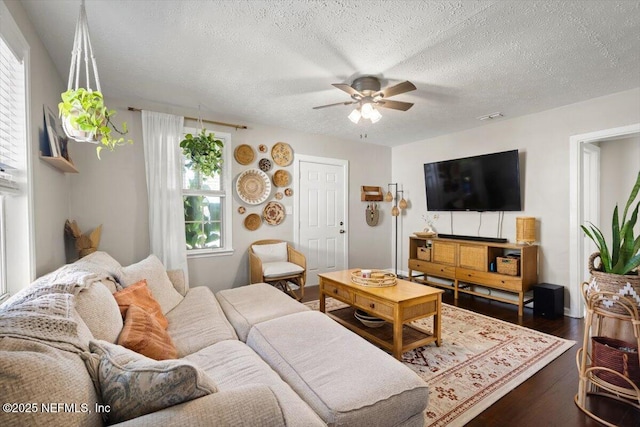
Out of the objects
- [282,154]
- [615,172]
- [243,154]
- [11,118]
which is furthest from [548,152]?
[11,118]

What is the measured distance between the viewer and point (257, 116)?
3.76 metres

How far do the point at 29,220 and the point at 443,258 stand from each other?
4.43 m

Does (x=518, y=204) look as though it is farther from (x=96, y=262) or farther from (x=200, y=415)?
(x=96, y=262)

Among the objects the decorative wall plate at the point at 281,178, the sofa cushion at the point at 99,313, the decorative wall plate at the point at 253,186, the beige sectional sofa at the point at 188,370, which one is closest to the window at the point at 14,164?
the beige sectional sofa at the point at 188,370

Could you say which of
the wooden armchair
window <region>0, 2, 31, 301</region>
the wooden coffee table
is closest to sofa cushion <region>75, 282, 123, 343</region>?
window <region>0, 2, 31, 301</region>

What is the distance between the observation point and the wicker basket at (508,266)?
134 inches

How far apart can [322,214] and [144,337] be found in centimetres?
351

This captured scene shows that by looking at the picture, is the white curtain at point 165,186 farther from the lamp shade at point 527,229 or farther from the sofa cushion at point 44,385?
the lamp shade at point 527,229

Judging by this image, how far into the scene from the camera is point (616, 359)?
5.45 feet

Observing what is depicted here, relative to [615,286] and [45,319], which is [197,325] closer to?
[45,319]

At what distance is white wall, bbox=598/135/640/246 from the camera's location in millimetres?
3766

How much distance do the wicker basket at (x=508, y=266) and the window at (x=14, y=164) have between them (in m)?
4.44

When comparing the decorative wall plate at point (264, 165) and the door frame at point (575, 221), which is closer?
the door frame at point (575, 221)

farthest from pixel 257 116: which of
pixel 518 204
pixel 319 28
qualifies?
pixel 518 204
